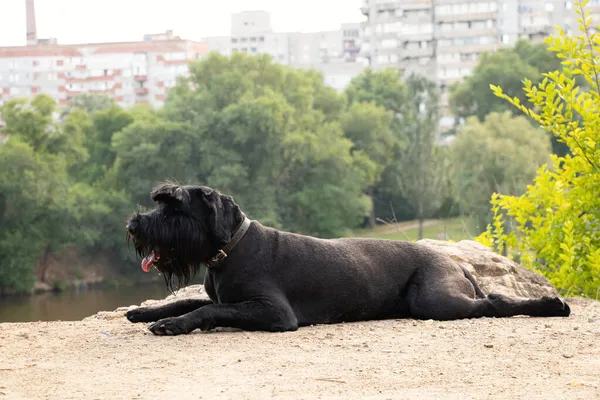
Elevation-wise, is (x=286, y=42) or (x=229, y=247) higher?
(x=286, y=42)

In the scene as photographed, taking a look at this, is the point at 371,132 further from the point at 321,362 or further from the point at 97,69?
the point at 321,362

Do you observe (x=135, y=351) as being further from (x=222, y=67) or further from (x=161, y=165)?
(x=222, y=67)

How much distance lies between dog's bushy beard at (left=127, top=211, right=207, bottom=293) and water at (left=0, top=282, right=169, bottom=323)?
33363 millimetres

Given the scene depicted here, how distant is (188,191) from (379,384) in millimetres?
2911

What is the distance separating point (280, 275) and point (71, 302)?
142 ft

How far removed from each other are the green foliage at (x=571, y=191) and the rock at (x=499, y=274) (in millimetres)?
1097

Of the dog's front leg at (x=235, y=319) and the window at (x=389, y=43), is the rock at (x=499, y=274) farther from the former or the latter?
the window at (x=389, y=43)

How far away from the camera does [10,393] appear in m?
5.81

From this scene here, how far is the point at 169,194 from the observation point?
7.96 metres

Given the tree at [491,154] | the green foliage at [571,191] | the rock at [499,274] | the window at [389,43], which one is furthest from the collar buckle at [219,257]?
the window at [389,43]

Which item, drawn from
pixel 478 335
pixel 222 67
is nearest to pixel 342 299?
pixel 478 335

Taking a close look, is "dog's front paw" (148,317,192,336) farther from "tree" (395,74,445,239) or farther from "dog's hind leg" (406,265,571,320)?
"tree" (395,74,445,239)

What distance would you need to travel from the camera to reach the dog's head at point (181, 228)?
7922mm

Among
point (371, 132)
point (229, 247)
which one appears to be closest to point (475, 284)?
point (229, 247)
